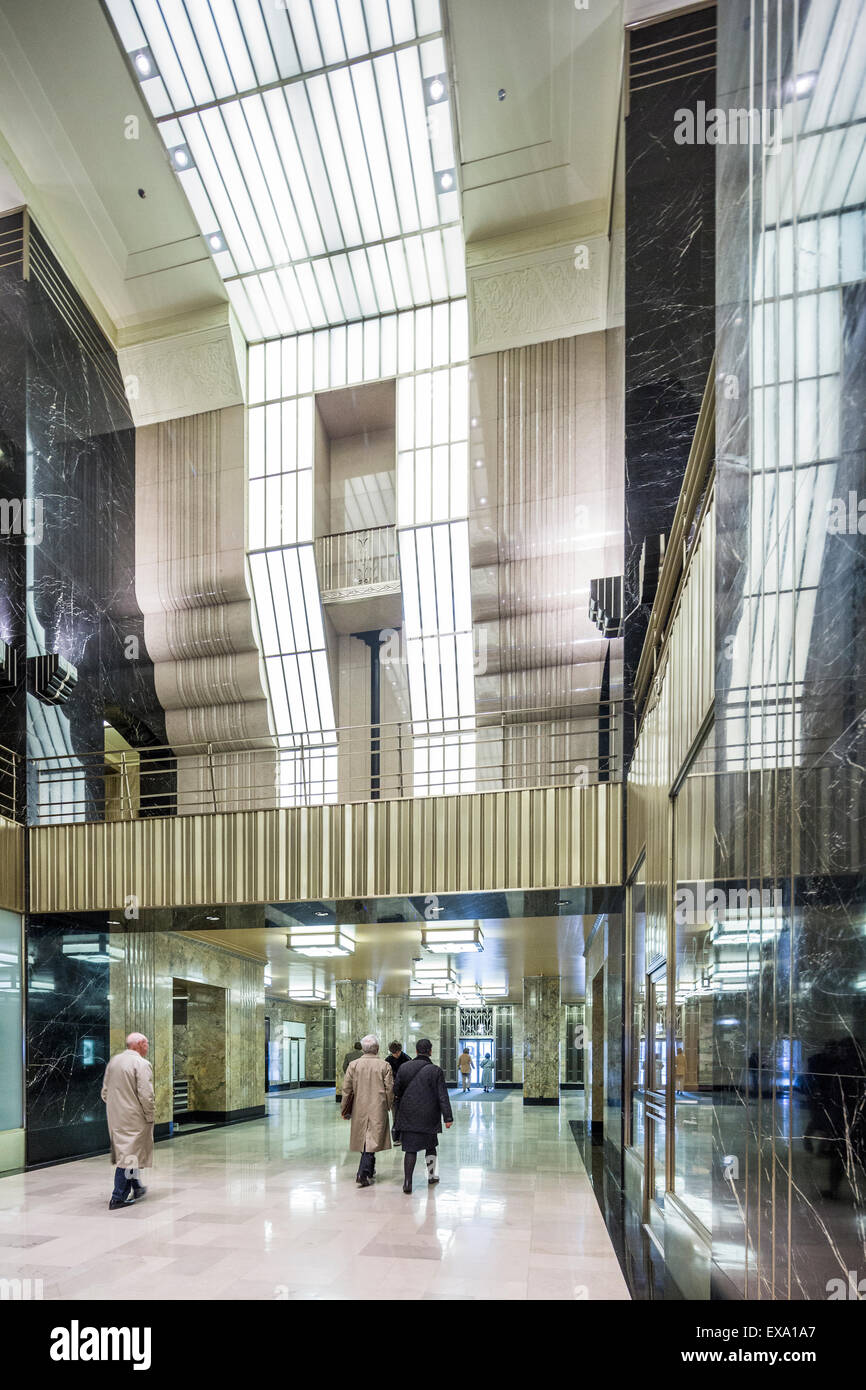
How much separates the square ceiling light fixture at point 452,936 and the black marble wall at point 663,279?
18.1ft

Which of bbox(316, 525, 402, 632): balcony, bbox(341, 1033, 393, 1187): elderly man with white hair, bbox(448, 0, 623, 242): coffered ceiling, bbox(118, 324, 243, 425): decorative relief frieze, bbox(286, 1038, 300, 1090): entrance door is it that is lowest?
bbox(286, 1038, 300, 1090): entrance door

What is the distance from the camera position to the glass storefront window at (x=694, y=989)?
15.0ft

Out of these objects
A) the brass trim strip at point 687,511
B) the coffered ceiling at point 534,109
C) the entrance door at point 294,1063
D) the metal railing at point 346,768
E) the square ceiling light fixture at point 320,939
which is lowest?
the entrance door at point 294,1063

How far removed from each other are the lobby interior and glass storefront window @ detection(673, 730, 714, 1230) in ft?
0.17

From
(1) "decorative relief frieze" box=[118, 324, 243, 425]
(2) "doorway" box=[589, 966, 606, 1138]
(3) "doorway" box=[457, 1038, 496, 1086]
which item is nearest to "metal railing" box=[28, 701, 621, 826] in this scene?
(2) "doorway" box=[589, 966, 606, 1138]

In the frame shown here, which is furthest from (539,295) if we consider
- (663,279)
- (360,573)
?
(360,573)

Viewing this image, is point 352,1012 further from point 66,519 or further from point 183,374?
point 183,374

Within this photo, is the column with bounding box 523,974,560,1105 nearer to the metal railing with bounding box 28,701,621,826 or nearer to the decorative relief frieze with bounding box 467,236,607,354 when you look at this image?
the metal railing with bounding box 28,701,621,826

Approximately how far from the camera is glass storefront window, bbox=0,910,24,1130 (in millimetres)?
10766

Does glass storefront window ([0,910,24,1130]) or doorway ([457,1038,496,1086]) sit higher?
glass storefront window ([0,910,24,1130])

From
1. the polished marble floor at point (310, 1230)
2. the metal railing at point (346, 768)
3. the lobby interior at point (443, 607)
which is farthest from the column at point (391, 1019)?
the polished marble floor at point (310, 1230)

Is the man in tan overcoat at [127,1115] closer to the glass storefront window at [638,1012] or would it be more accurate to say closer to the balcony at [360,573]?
the glass storefront window at [638,1012]
